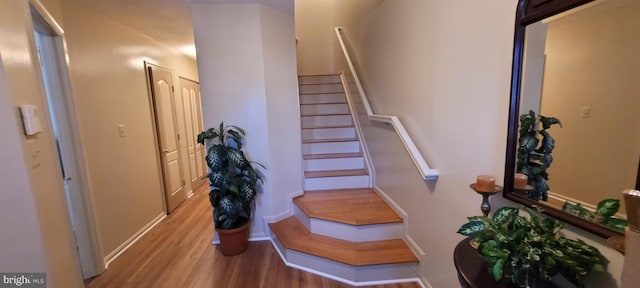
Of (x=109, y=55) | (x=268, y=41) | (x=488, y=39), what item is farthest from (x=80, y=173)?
(x=488, y=39)

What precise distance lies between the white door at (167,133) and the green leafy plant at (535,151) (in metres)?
3.47

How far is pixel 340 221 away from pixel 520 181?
4.46ft

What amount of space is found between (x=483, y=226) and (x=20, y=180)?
5.67 feet

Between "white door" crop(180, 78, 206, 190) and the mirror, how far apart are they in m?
4.00

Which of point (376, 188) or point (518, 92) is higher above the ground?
point (518, 92)

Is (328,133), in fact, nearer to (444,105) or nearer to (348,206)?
(348,206)

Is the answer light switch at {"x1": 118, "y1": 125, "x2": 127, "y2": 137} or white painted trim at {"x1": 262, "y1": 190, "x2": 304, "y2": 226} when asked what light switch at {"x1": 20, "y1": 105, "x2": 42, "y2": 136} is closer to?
light switch at {"x1": 118, "y1": 125, "x2": 127, "y2": 137}

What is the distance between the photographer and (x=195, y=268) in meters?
2.12

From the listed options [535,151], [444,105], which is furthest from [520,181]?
[444,105]

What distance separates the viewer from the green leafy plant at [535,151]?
90 cm

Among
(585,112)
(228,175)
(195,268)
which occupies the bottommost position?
(195,268)

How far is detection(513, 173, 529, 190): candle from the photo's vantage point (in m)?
0.99

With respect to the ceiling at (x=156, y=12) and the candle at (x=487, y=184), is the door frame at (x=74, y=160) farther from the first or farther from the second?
the candle at (x=487, y=184)

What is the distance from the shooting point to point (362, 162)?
3.01m
